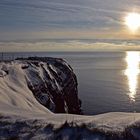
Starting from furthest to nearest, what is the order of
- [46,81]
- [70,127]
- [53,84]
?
[53,84] < [46,81] < [70,127]

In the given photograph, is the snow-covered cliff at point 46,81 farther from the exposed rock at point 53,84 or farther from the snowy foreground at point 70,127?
the snowy foreground at point 70,127

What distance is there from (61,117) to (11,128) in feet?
15.2

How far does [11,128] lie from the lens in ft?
87.2

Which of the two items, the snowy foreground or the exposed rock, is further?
the exposed rock

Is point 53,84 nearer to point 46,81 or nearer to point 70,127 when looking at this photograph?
point 46,81

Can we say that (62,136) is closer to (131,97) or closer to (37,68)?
(37,68)

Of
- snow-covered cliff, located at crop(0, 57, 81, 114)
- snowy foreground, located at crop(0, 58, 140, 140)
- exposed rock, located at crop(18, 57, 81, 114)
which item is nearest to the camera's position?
snowy foreground, located at crop(0, 58, 140, 140)

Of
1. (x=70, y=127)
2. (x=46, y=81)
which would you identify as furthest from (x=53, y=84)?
(x=70, y=127)

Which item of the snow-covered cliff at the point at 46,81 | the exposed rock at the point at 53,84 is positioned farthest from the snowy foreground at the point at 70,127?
the exposed rock at the point at 53,84

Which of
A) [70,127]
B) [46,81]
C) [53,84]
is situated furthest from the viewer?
[53,84]

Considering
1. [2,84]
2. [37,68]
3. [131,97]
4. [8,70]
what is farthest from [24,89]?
[131,97]

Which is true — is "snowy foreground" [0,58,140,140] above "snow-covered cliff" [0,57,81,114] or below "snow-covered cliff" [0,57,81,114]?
below

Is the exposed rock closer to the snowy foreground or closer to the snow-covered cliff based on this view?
the snow-covered cliff

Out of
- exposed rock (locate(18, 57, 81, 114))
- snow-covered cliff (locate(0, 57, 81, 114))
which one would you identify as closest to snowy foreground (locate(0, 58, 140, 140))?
snow-covered cliff (locate(0, 57, 81, 114))
